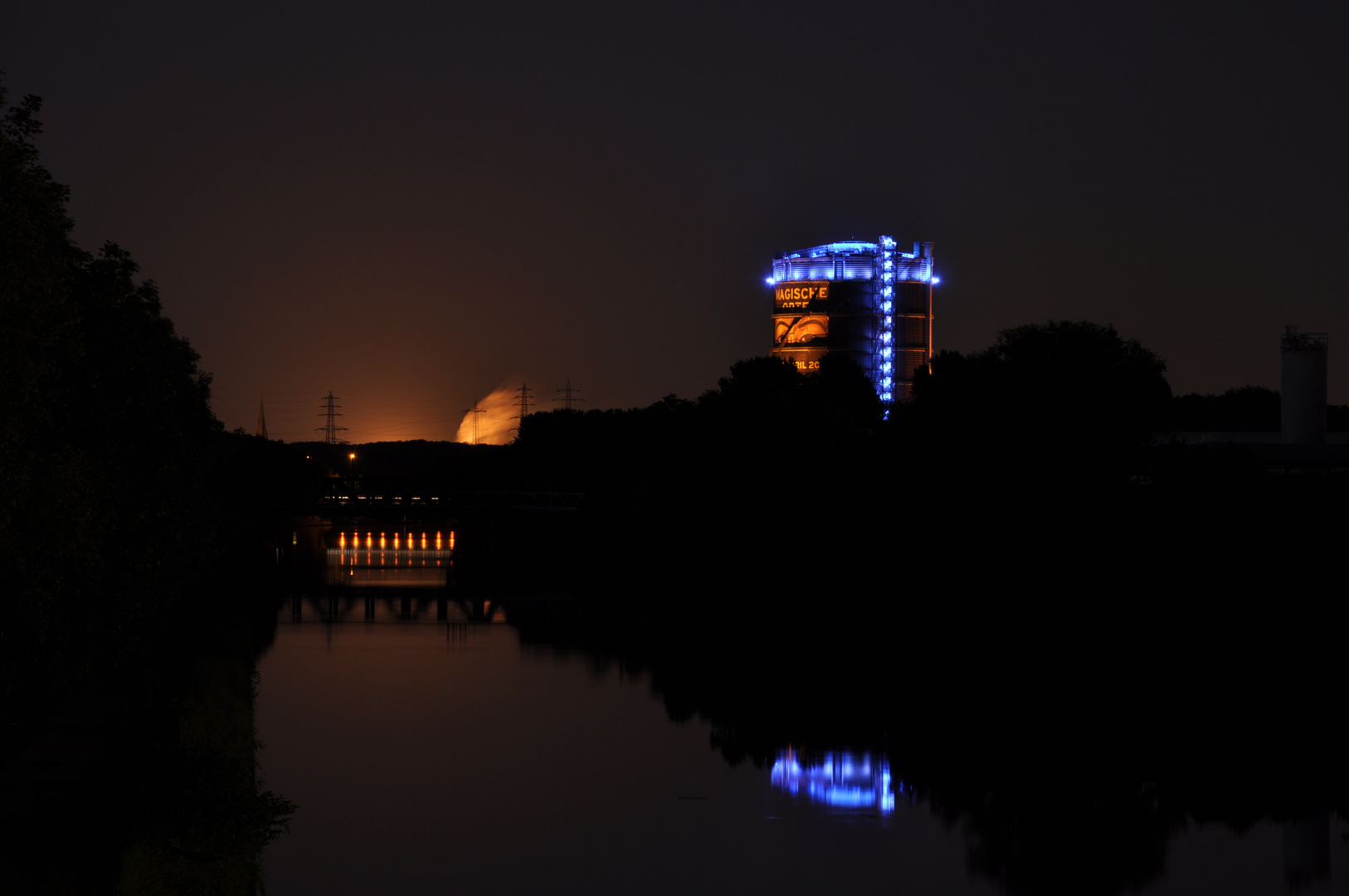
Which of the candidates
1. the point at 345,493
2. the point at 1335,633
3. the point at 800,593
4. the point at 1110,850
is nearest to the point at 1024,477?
the point at 1335,633

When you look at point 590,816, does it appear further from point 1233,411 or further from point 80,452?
point 1233,411

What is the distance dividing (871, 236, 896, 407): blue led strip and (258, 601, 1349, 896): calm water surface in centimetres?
11401

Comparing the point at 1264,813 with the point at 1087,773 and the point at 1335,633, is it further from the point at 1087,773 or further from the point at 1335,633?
the point at 1335,633

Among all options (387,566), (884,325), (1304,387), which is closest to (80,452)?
(1304,387)

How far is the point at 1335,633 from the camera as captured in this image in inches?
1786

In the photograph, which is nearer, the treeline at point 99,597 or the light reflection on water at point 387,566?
the treeline at point 99,597

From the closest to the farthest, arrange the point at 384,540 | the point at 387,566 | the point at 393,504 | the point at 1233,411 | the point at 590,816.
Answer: the point at 590,816, the point at 393,504, the point at 387,566, the point at 1233,411, the point at 384,540

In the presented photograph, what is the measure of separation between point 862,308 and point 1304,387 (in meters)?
73.4

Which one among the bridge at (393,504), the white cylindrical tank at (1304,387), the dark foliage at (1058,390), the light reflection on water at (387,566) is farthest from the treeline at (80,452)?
the white cylindrical tank at (1304,387)

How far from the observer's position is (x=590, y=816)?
2828cm

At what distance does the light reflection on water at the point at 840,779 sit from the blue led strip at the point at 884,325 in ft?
396

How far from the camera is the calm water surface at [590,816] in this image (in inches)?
953

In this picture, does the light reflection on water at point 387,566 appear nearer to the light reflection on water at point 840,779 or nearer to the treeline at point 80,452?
the treeline at point 80,452

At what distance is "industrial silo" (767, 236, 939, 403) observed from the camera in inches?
6004
